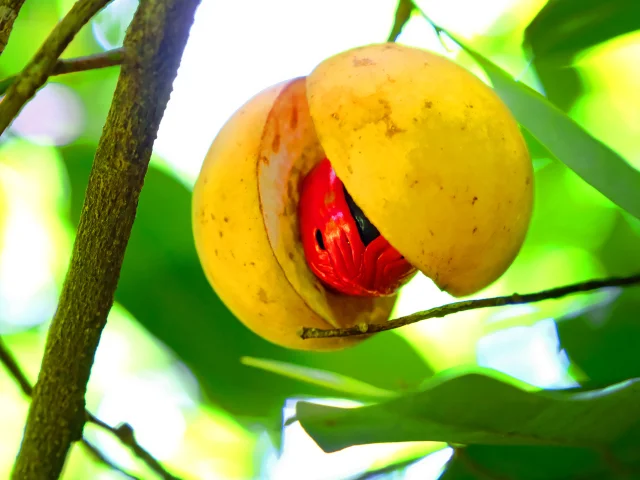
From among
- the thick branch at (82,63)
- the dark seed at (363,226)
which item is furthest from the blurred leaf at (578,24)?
the thick branch at (82,63)

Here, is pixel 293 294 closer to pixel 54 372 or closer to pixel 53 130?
pixel 54 372

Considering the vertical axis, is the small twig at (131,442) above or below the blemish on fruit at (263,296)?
below

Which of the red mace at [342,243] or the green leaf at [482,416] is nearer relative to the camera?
the green leaf at [482,416]

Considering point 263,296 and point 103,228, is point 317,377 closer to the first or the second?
point 263,296

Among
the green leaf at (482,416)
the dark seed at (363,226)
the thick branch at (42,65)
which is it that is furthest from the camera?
the dark seed at (363,226)

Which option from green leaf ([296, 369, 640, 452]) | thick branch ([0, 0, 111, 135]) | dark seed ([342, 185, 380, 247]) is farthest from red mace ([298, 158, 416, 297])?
thick branch ([0, 0, 111, 135])

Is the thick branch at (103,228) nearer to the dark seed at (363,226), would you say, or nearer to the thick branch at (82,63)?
the thick branch at (82,63)

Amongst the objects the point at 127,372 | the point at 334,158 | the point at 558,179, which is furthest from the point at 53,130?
the point at 558,179
